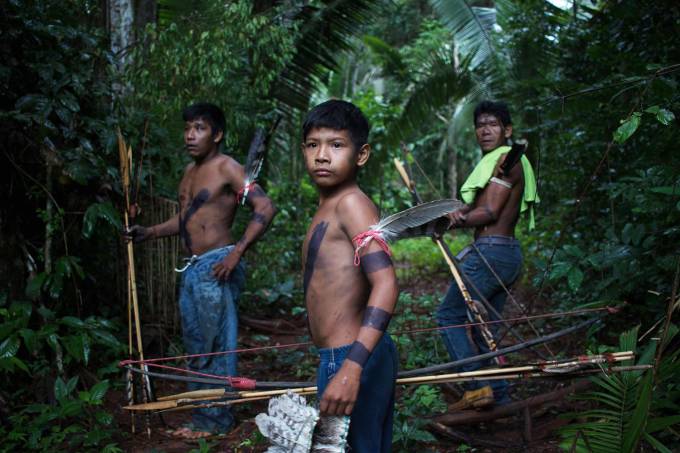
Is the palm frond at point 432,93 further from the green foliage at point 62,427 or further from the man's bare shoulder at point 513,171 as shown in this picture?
the green foliage at point 62,427

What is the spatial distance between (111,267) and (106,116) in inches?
49.2

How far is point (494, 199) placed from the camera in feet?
12.9

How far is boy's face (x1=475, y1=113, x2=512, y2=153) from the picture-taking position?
13.3 ft

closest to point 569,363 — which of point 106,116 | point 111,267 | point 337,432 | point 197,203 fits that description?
point 337,432

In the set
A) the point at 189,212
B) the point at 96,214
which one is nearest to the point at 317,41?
the point at 189,212

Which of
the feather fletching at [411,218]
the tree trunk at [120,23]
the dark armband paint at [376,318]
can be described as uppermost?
the tree trunk at [120,23]

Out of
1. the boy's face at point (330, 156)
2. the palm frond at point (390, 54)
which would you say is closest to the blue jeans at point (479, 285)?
the boy's face at point (330, 156)

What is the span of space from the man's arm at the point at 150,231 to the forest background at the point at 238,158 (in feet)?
0.70

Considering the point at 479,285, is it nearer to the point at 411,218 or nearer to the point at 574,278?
the point at 574,278

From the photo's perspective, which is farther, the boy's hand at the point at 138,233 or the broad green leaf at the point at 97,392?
the boy's hand at the point at 138,233

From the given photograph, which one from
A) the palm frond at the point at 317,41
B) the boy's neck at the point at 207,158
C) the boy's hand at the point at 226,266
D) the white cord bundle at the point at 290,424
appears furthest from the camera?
the palm frond at the point at 317,41

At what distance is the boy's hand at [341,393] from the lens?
1896mm

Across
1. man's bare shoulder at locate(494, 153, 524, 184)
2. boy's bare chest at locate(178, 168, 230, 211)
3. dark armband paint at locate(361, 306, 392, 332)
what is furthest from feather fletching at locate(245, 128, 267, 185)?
dark armband paint at locate(361, 306, 392, 332)

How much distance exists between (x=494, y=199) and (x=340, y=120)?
1.95 meters
